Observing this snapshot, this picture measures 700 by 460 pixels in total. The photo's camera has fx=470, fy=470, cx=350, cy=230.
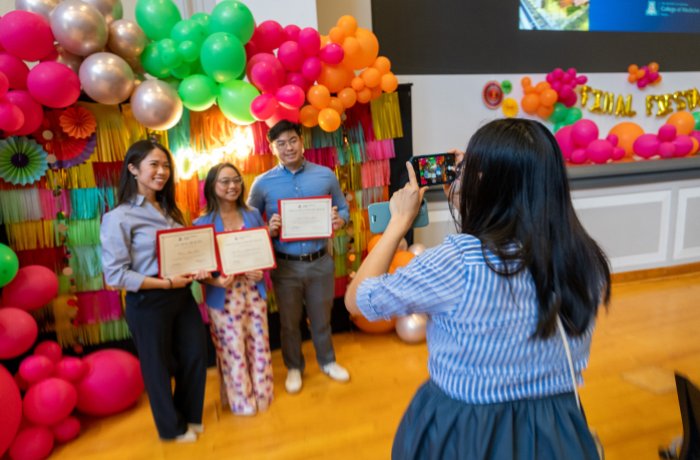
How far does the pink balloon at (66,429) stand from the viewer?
2.20 metres

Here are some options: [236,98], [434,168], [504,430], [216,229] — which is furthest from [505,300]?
[236,98]

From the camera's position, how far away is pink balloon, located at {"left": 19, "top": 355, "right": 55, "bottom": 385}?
2.10 meters

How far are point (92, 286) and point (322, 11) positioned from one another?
2411 millimetres

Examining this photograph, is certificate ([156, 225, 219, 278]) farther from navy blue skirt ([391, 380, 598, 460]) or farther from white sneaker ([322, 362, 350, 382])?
navy blue skirt ([391, 380, 598, 460])

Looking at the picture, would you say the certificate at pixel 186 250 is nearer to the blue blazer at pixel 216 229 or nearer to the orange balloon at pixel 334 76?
the blue blazer at pixel 216 229

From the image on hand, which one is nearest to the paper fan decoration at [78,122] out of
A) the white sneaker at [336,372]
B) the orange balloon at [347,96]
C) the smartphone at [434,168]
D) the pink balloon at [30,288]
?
the pink balloon at [30,288]

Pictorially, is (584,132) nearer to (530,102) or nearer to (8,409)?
(530,102)

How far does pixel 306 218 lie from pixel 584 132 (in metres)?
2.61

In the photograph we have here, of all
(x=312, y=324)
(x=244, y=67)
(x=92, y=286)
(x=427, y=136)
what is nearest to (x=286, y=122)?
(x=244, y=67)

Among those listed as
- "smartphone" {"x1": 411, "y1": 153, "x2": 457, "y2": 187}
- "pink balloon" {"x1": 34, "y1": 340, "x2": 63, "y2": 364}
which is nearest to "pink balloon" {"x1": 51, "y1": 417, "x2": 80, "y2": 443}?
"pink balloon" {"x1": 34, "y1": 340, "x2": 63, "y2": 364}

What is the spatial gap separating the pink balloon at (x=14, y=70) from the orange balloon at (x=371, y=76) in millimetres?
1682

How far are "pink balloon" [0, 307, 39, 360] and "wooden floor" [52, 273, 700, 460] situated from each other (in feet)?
1.76

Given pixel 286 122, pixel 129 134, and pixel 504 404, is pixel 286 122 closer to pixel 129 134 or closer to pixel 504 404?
pixel 129 134

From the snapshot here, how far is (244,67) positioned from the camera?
8.00ft
